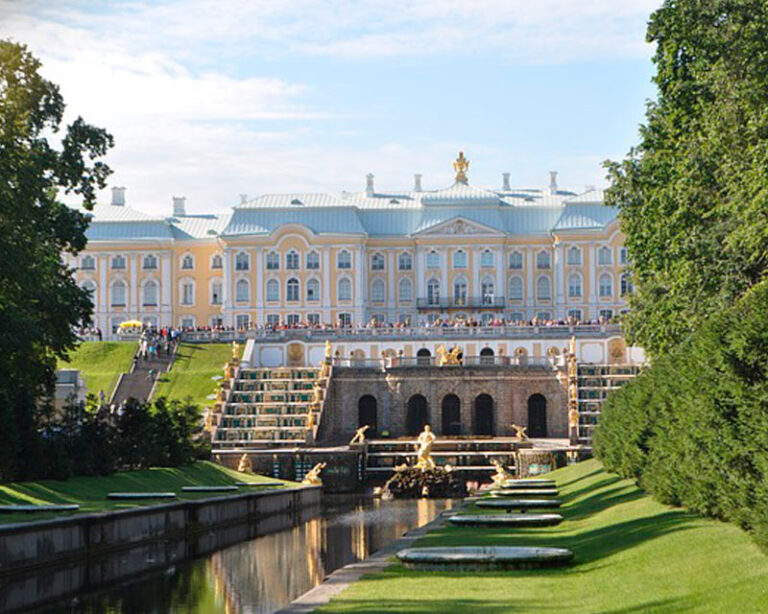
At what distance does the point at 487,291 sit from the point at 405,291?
644 cm

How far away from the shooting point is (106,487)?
1473 inches

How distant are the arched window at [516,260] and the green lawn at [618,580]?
293 ft

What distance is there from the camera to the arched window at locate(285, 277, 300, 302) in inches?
4478

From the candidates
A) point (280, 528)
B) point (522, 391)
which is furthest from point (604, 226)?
point (280, 528)

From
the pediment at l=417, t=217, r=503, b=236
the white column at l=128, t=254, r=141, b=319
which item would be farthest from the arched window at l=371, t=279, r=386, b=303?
the white column at l=128, t=254, r=141, b=319

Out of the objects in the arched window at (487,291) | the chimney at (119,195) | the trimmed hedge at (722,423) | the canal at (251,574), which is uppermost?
the chimney at (119,195)

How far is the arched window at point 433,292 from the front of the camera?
375ft

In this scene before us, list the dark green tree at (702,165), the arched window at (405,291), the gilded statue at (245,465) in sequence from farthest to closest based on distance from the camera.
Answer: the arched window at (405,291) < the gilded statue at (245,465) < the dark green tree at (702,165)

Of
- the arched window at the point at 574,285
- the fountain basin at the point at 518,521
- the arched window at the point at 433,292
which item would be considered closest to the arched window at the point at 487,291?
the arched window at the point at 433,292

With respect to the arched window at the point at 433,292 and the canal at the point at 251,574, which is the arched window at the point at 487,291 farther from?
the canal at the point at 251,574

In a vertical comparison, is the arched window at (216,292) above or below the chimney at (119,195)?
below

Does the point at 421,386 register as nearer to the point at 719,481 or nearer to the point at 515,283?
the point at 515,283

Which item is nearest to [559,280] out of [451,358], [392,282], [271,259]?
[392,282]

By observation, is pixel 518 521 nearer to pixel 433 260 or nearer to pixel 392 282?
pixel 433 260
